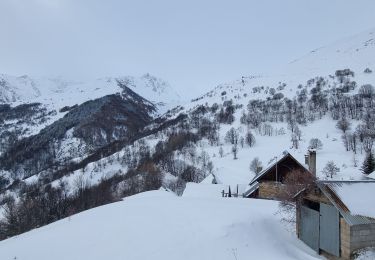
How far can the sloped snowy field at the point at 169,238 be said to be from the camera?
66.1 ft

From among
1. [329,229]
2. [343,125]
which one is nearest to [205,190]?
[329,229]

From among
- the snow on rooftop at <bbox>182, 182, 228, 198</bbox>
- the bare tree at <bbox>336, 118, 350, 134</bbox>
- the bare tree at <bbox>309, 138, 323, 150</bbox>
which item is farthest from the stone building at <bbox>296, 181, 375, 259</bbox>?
the bare tree at <bbox>336, 118, 350, 134</bbox>

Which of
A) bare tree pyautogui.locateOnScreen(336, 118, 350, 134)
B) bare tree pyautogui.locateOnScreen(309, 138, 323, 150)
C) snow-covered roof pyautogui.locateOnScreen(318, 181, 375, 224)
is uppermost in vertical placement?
snow-covered roof pyautogui.locateOnScreen(318, 181, 375, 224)

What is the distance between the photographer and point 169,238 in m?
21.8

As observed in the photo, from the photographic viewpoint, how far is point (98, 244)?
21.3 meters

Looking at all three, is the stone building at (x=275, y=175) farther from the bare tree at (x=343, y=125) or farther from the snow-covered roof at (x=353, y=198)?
the bare tree at (x=343, y=125)

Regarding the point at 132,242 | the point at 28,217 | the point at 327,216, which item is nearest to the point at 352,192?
the point at 327,216

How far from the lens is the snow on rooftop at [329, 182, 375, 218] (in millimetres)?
20688

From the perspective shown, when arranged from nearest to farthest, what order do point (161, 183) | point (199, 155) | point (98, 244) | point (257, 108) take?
point (98, 244) < point (161, 183) < point (199, 155) < point (257, 108)

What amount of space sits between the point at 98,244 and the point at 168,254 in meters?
4.13

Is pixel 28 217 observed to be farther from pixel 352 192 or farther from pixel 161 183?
pixel 352 192

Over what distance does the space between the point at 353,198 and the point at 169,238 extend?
33.7ft

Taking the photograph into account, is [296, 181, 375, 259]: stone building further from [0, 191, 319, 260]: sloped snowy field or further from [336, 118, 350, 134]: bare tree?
[336, 118, 350, 134]: bare tree

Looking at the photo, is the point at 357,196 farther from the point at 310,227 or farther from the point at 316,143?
the point at 316,143
